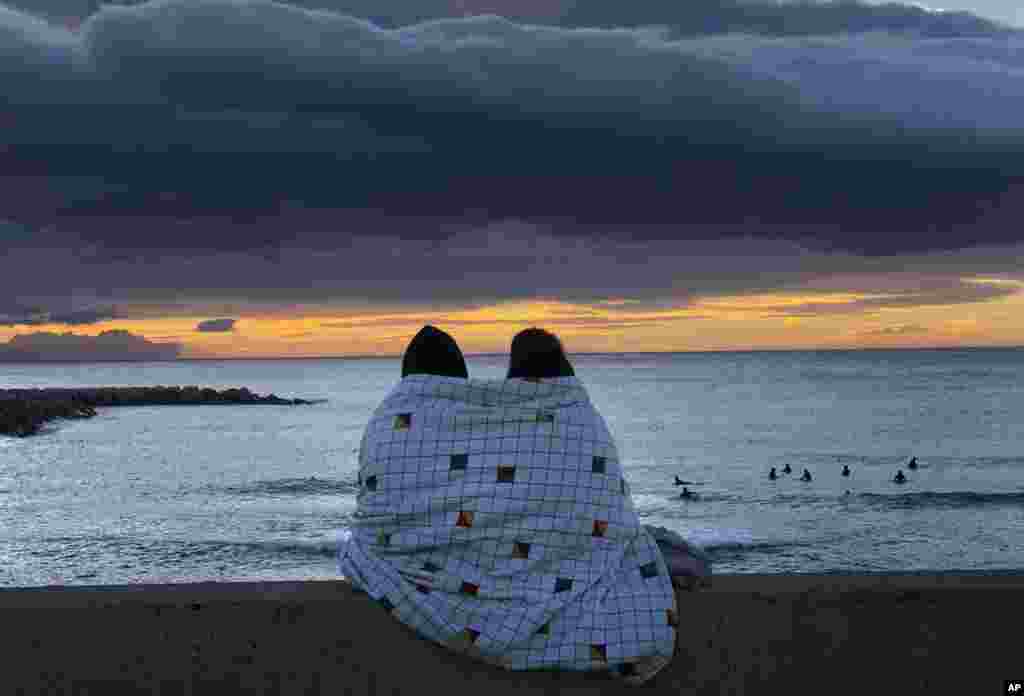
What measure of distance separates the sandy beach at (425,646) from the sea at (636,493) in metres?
0.36

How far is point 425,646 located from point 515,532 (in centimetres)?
47

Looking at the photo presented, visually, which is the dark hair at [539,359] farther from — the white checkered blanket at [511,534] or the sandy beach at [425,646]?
the sandy beach at [425,646]

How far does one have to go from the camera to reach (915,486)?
2980 cm

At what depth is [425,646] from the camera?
3473 mm

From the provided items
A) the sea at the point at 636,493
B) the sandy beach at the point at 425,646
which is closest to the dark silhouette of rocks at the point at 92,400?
the sea at the point at 636,493

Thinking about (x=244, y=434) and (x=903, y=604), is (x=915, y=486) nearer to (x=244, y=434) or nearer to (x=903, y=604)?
(x=903, y=604)

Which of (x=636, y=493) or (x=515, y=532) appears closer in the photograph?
(x=515, y=532)

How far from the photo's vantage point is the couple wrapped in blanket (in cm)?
343

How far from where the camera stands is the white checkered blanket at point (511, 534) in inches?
135

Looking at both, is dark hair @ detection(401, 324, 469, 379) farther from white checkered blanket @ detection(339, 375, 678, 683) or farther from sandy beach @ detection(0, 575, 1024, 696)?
sandy beach @ detection(0, 575, 1024, 696)

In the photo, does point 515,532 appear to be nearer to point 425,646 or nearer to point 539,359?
point 425,646

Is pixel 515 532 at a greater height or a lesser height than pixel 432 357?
lesser

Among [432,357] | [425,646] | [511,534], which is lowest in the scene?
[425,646]

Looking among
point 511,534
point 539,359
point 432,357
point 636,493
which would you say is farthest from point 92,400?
point 511,534
